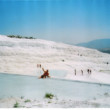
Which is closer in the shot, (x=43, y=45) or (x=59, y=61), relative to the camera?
(x=59, y=61)

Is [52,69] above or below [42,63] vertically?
below

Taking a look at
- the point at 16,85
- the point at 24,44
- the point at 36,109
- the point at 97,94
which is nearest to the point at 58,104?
the point at 36,109

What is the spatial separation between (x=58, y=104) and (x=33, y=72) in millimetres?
4554

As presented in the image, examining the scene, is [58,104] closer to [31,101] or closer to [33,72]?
[31,101]

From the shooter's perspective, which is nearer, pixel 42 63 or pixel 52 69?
pixel 52 69

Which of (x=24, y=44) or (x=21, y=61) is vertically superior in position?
(x=24, y=44)

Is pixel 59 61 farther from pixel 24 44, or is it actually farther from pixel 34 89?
pixel 34 89

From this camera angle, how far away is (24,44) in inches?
567

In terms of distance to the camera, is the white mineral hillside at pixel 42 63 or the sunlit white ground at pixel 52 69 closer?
the sunlit white ground at pixel 52 69

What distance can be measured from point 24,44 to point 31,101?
10.5m

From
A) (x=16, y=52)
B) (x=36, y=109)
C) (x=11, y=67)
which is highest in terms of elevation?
(x=16, y=52)

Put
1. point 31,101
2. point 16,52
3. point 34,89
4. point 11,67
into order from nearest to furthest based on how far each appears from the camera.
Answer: point 31,101, point 34,89, point 11,67, point 16,52

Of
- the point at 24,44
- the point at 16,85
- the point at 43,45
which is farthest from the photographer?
the point at 43,45

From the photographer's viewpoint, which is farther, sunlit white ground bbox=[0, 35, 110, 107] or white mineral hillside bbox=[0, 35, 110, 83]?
white mineral hillside bbox=[0, 35, 110, 83]
